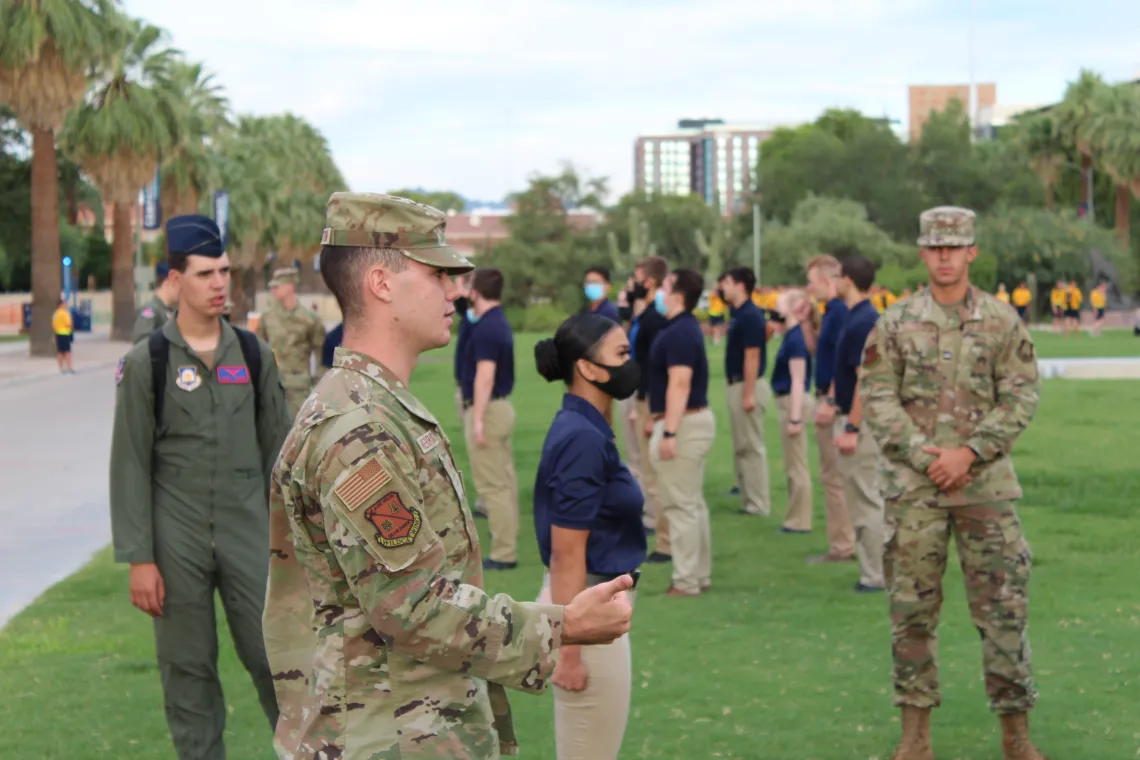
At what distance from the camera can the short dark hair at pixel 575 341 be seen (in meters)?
5.01

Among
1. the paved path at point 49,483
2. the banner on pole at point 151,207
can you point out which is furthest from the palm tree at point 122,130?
the paved path at point 49,483

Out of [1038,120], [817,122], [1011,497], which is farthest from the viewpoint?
[817,122]

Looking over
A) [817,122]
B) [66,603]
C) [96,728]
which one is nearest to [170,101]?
[66,603]

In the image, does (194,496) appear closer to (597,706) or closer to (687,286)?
(597,706)

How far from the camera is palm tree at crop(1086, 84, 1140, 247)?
6806 centimetres

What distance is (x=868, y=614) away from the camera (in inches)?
368

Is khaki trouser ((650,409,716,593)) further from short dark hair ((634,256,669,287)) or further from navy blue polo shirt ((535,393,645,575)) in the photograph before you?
navy blue polo shirt ((535,393,645,575))

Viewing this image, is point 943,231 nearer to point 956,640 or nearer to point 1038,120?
point 956,640

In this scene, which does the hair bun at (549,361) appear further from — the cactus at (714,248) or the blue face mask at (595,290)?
the cactus at (714,248)

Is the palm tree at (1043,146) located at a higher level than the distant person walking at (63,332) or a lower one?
higher

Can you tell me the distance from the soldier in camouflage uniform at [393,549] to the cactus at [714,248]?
7963 centimetres

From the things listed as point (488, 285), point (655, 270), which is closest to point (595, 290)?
point (655, 270)

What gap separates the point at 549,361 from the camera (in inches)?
206

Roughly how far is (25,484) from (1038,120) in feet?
226
